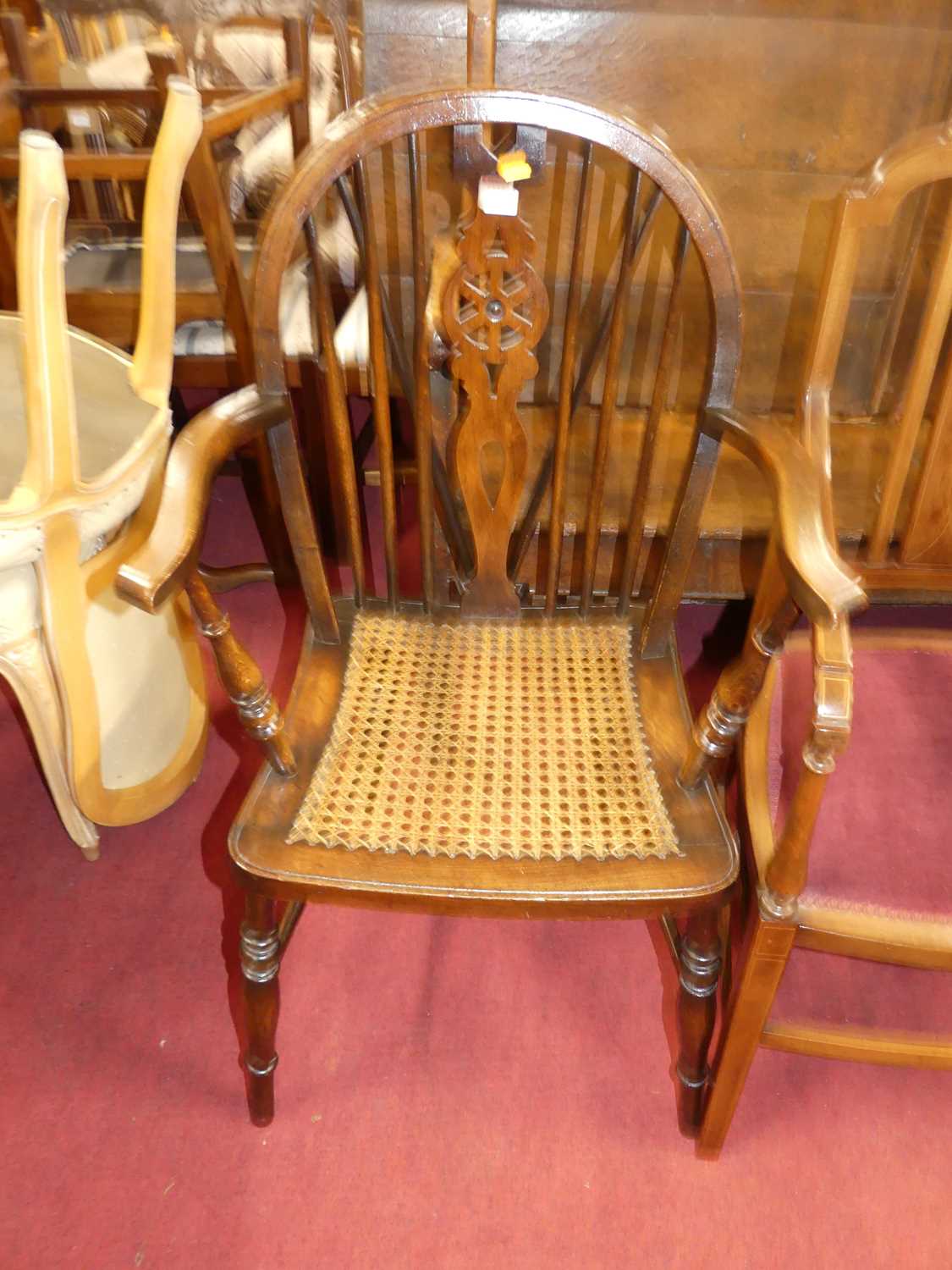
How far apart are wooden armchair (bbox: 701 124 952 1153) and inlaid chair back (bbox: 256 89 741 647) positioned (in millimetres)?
149

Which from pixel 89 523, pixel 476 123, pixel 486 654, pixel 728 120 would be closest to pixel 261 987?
pixel 486 654

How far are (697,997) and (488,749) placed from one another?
1.13 feet

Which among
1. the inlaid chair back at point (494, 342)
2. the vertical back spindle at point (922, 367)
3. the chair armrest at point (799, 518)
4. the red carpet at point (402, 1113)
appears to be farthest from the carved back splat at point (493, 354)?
the red carpet at point (402, 1113)

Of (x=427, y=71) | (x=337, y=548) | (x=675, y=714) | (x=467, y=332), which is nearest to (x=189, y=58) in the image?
(x=427, y=71)

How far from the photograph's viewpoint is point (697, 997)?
3.32 ft

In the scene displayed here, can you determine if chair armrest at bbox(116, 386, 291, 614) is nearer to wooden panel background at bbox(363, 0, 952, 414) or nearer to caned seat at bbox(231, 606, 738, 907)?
caned seat at bbox(231, 606, 738, 907)

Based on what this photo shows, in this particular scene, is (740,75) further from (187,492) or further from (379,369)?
(187,492)

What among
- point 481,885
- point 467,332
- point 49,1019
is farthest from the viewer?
point 49,1019

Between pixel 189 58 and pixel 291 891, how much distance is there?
2308 millimetres

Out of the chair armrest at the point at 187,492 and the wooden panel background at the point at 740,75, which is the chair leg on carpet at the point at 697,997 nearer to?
the chair armrest at the point at 187,492

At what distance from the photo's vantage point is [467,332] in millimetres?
1021

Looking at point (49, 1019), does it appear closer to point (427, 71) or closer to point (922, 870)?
point (922, 870)

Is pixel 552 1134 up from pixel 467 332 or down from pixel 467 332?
down

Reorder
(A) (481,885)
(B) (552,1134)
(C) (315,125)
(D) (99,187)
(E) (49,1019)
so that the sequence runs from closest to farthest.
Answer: (A) (481,885), (B) (552,1134), (E) (49,1019), (C) (315,125), (D) (99,187)
